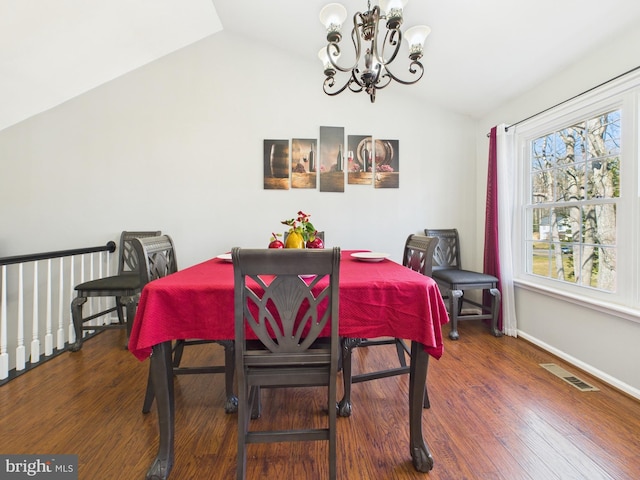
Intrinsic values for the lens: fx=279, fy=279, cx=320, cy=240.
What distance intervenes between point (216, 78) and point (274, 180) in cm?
132

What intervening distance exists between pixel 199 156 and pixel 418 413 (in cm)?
314

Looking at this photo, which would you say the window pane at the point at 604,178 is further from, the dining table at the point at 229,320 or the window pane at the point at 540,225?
the dining table at the point at 229,320

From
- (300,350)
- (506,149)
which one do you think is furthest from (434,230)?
(300,350)

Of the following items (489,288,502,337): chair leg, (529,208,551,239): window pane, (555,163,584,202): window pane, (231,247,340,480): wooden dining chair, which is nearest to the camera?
(231,247,340,480): wooden dining chair

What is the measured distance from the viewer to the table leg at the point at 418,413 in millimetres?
1236

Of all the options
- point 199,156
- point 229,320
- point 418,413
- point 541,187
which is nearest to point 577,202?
point 541,187

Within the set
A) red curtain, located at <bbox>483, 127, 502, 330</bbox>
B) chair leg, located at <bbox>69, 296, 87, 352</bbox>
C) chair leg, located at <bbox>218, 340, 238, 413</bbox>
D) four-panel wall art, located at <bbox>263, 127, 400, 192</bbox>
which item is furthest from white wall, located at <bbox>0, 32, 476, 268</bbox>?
chair leg, located at <bbox>218, 340, 238, 413</bbox>

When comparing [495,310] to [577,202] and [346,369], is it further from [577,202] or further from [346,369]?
[346,369]

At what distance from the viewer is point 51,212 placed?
10.1ft

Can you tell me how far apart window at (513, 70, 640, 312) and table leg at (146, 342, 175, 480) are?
273cm

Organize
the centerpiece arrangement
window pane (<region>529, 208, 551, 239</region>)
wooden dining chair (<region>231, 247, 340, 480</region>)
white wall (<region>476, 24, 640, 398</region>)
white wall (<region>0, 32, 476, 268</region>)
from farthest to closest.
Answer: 1. white wall (<region>0, 32, 476, 268</region>)
2. window pane (<region>529, 208, 551, 239</region>)
3. white wall (<region>476, 24, 640, 398</region>)
4. the centerpiece arrangement
5. wooden dining chair (<region>231, 247, 340, 480</region>)

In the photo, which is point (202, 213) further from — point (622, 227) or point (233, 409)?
point (622, 227)

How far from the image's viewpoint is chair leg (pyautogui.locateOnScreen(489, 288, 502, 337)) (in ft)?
9.00

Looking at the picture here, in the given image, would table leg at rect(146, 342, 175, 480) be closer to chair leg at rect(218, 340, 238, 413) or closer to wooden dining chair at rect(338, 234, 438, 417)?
chair leg at rect(218, 340, 238, 413)
